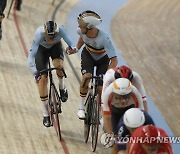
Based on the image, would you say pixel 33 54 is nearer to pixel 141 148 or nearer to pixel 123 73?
pixel 123 73

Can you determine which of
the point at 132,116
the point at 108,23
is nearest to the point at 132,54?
the point at 108,23

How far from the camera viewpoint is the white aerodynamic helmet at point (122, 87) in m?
4.19

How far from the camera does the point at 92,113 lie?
223 inches

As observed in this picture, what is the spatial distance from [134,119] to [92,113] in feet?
6.28

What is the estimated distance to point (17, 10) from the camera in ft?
34.5

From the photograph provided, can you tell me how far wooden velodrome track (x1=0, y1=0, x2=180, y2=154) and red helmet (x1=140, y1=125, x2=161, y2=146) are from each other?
7.44 feet

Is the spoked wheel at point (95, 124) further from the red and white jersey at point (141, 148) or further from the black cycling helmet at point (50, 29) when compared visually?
the red and white jersey at point (141, 148)

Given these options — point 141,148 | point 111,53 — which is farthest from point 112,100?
point 141,148

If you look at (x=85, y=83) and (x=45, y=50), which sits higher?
(x=45, y=50)

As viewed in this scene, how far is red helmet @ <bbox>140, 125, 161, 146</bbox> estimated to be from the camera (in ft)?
11.2

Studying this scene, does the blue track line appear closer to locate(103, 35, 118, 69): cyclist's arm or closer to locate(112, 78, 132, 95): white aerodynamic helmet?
locate(103, 35, 118, 69): cyclist's arm

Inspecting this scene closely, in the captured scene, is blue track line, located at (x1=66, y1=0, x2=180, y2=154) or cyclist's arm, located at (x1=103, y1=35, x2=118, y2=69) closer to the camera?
cyclist's arm, located at (x1=103, y1=35, x2=118, y2=69)

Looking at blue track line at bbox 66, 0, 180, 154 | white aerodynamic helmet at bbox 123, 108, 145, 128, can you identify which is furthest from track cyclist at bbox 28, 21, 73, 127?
blue track line at bbox 66, 0, 180, 154

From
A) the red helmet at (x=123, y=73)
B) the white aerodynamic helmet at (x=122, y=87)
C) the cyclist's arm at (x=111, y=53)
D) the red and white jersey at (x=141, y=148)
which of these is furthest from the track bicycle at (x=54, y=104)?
the red and white jersey at (x=141, y=148)
